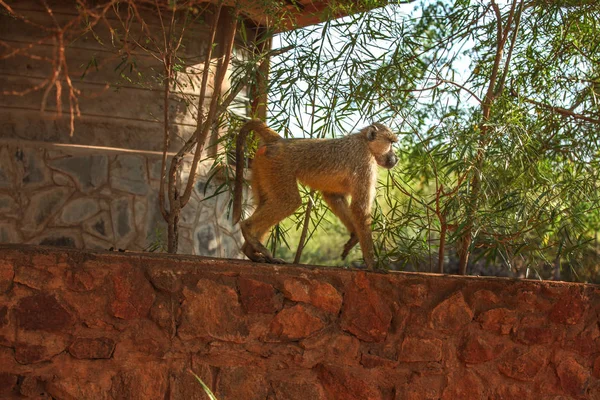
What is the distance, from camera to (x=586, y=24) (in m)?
4.83

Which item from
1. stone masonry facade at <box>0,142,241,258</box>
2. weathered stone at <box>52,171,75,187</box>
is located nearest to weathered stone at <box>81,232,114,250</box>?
stone masonry facade at <box>0,142,241,258</box>

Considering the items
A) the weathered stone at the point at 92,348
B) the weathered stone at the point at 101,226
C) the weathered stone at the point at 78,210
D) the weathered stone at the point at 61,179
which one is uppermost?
the weathered stone at the point at 61,179

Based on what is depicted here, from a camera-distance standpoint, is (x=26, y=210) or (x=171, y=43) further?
(x=26, y=210)

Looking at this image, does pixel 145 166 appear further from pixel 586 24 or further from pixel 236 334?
pixel 586 24

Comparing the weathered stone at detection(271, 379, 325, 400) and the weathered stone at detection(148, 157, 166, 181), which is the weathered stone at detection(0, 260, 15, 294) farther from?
the weathered stone at detection(148, 157, 166, 181)

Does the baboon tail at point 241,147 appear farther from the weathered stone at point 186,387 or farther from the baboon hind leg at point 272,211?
the weathered stone at point 186,387

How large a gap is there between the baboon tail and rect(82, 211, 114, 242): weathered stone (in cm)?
265

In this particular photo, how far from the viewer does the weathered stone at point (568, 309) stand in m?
4.15

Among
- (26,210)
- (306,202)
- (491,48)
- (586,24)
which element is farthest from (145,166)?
(586,24)

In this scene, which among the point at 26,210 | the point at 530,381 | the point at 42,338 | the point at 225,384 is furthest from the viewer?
the point at 26,210

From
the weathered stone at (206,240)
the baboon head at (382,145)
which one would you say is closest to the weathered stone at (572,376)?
the baboon head at (382,145)

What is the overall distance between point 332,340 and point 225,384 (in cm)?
62

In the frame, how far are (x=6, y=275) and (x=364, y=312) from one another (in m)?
1.84

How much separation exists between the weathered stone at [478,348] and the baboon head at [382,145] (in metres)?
1.17
